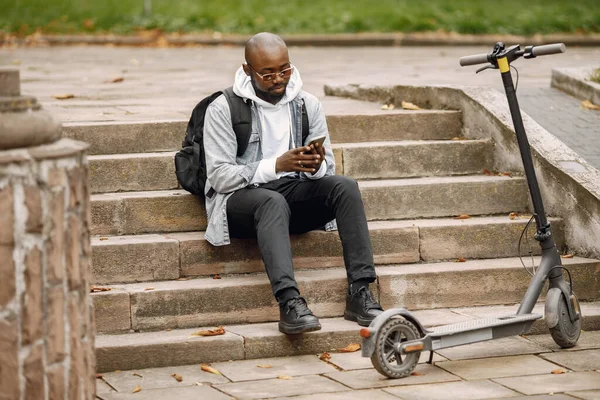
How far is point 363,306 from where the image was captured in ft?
18.0

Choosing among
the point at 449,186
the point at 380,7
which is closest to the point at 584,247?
the point at 449,186

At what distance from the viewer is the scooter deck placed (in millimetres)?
4957

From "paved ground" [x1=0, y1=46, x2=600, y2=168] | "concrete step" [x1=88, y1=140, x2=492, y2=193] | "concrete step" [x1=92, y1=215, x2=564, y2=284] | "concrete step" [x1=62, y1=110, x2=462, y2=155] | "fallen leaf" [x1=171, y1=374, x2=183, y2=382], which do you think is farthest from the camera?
"paved ground" [x1=0, y1=46, x2=600, y2=168]

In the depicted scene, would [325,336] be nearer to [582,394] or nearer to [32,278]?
[582,394]

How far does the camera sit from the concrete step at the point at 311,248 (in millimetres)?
5691

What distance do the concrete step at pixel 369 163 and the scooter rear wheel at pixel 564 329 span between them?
1.71 m

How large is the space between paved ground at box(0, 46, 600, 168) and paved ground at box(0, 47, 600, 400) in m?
0.01

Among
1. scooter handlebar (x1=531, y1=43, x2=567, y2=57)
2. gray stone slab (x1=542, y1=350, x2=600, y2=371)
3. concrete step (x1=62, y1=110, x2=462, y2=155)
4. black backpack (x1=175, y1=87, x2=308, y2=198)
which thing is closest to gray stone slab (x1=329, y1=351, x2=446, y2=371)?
gray stone slab (x1=542, y1=350, x2=600, y2=371)

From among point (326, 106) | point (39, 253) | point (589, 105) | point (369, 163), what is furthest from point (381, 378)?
point (589, 105)

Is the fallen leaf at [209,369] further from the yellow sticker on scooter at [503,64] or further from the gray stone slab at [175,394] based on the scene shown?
the yellow sticker on scooter at [503,64]

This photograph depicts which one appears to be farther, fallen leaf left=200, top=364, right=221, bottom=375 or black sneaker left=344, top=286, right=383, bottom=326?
black sneaker left=344, top=286, right=383, bottom=326

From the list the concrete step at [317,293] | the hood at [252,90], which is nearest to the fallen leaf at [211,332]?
the concrete step at [317,293]

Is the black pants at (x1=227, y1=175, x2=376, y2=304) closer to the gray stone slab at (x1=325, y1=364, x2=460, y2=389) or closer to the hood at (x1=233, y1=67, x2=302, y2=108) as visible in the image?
the hood at (x1=233, y1=67, x2=302, y2=108)

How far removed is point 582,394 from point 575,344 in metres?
0.80
